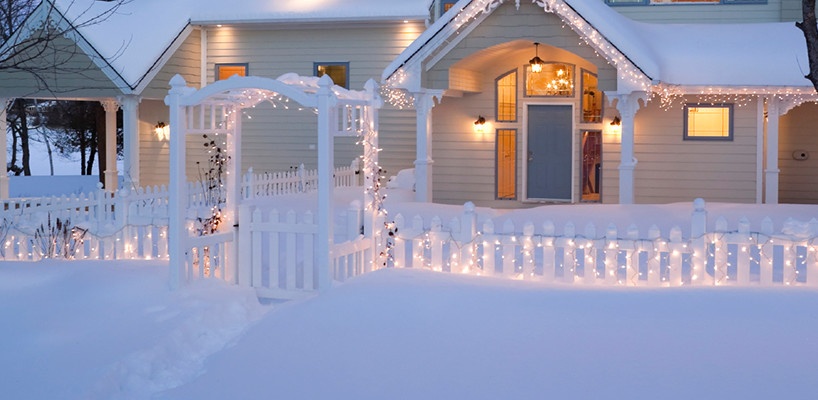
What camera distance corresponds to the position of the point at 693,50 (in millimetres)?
19781

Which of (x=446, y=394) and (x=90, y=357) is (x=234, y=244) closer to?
(x=90, y=357)

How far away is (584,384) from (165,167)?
67.8 ft

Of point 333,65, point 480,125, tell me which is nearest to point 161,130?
point 333,65

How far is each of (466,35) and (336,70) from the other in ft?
23.7

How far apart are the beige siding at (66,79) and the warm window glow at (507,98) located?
858 cm

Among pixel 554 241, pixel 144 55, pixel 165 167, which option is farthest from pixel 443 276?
pixel 165 167

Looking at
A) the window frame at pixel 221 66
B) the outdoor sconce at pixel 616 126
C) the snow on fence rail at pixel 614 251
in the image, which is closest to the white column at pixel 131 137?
the window frame at pixel 221 66

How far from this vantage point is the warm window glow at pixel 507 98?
21.1m

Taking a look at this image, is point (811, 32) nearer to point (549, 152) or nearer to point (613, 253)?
point (613, 253)

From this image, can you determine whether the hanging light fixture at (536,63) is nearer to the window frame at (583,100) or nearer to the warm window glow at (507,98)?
the window frame at (583,100)

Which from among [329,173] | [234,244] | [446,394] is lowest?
[446,394]

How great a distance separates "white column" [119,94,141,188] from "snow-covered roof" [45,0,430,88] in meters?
0.73

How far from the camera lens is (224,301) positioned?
35.4ft

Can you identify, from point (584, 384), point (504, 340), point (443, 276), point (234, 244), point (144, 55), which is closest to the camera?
point (584, 384)
